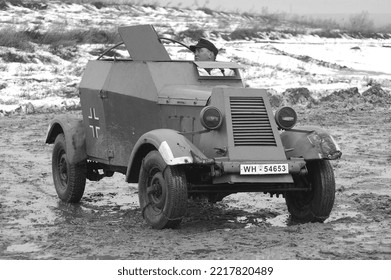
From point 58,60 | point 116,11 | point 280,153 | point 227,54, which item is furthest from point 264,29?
point 280,153

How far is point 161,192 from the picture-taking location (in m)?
8.26

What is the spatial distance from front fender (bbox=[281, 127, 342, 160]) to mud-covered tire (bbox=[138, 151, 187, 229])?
106 cm

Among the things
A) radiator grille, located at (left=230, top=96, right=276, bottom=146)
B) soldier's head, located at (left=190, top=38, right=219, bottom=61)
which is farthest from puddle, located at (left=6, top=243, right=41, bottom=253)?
soldier's head, located at (left=190, top=38, right=219, bottom=61)

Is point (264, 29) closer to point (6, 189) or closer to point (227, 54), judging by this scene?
point (227, 54)

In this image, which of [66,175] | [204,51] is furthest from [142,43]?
[66,175]

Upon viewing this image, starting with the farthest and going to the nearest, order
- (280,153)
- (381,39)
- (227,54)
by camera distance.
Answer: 1. (381,39)
2. (227,54)
3. (280,153)

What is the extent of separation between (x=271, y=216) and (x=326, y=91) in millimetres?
11239

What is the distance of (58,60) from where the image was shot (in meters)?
22.8

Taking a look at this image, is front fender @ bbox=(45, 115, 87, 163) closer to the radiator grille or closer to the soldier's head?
the soldier's head

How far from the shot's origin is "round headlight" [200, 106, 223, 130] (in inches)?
321

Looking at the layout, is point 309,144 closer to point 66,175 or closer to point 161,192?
point 161,192

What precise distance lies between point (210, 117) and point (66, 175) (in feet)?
8.82

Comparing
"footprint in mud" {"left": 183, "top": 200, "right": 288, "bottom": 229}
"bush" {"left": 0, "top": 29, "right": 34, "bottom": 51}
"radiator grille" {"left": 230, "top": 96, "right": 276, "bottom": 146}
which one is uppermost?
"radiator grille" {"left": 230, "top": 96, "right": 276, "bottom": 146}

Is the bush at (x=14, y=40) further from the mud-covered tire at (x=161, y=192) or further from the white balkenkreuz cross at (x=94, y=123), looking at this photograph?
the mud-covered tire at (x=161, y=192)
